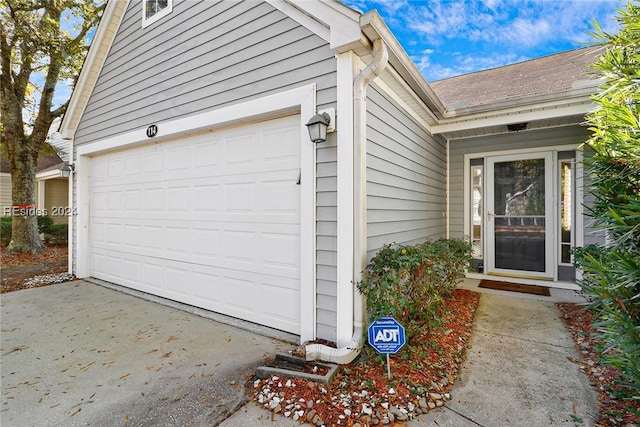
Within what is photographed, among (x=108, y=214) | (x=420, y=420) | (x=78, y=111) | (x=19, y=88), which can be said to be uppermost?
(x=19, y=88)

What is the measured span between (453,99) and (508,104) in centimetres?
174

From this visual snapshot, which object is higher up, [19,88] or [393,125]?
[19,88]

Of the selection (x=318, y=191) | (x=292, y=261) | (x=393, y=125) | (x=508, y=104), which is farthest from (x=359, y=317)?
(x=508, y=104)

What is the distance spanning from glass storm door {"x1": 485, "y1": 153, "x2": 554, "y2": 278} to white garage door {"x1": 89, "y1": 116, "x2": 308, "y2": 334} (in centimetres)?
403

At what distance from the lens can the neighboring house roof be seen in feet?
16.2

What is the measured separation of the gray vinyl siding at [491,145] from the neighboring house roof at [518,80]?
68 cm

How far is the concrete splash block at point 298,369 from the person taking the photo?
2.38 m

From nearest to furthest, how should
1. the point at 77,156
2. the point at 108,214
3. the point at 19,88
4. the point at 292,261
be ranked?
the point at 292,261 < the point at 108,214 < the point at 77,156 < the point at 19,88

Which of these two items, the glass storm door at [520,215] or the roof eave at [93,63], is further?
the roof eave at [93,63]

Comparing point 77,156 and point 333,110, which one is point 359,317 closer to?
point 333,110

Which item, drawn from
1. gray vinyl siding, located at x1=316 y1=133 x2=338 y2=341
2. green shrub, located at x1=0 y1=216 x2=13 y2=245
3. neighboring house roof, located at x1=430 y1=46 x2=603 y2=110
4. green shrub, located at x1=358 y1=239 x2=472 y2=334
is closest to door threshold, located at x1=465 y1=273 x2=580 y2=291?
green shrub, located at x1=358 y1=239 x2=472 y2=334

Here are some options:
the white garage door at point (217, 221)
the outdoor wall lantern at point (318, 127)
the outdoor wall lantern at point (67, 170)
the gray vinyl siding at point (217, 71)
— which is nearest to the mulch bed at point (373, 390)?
the gray vinyl siding at point (217, 71)

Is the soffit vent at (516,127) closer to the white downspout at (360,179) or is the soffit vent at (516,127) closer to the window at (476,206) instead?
the window at (476,206)

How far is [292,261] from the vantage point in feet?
10.6
